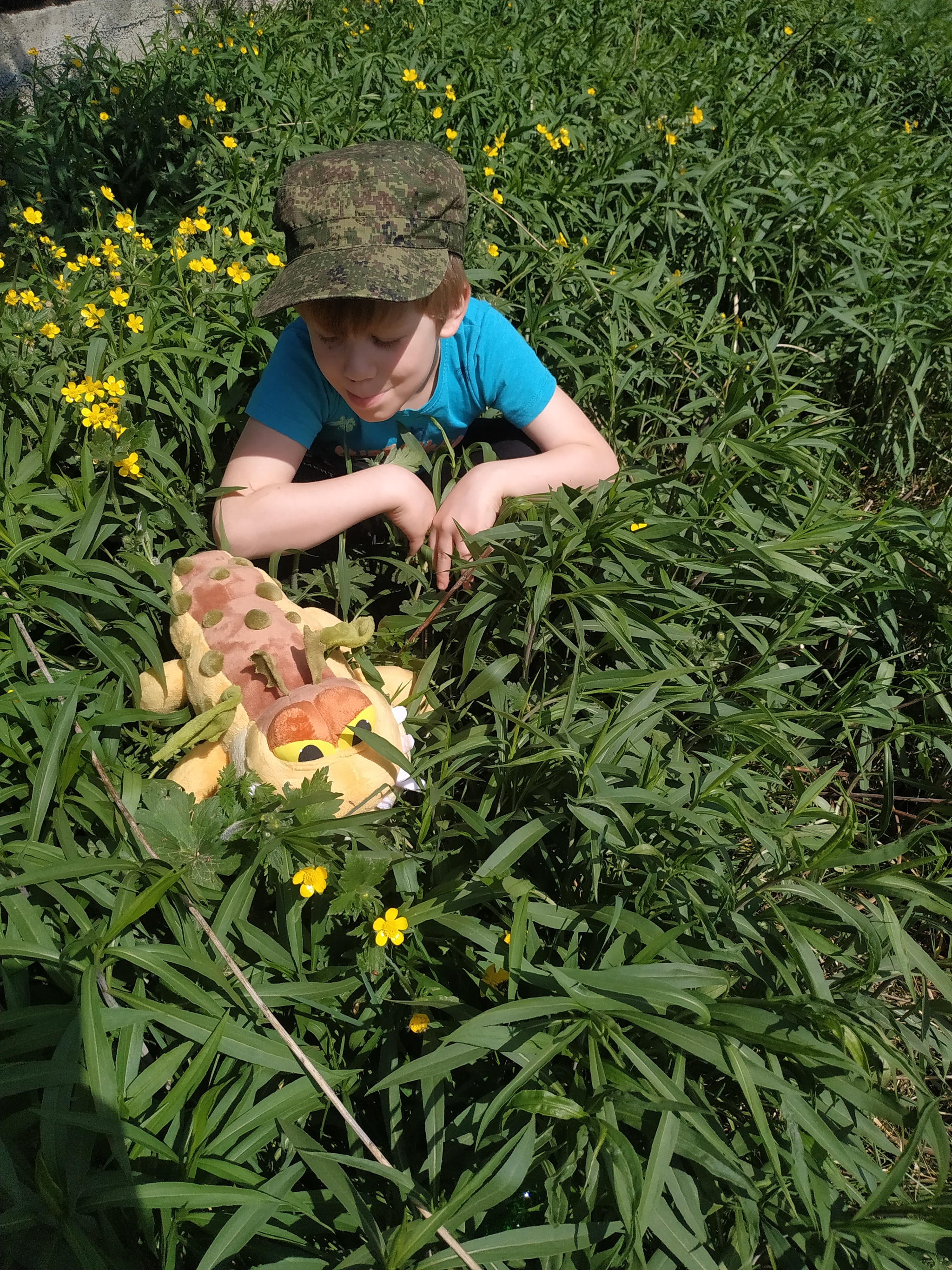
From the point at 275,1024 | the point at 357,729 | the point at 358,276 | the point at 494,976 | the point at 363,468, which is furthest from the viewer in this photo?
the point at 363,468

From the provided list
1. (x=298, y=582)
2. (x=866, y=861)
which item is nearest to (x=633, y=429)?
(x=298, y=582)

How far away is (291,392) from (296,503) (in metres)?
0.31

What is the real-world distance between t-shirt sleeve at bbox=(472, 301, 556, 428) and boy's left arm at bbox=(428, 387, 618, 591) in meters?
0.04

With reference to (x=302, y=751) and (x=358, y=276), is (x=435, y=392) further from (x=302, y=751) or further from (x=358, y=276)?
(x=302, y=751)

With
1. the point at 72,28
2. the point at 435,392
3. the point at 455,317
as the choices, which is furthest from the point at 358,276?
the point at 72,28

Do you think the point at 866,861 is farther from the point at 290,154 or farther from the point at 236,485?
the point at 290,154

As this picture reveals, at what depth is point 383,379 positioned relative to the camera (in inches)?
79.0

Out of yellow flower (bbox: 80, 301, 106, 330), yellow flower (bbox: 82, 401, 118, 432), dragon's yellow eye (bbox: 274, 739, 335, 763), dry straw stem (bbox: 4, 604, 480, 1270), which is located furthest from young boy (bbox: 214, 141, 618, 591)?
dry straw stem (bbox: 4, 604, 480, 1270)

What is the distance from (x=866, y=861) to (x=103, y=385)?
6.20 ft

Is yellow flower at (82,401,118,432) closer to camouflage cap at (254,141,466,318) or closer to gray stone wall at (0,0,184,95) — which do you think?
camouflage cap at (254,141,466,318)

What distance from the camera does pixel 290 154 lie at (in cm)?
310

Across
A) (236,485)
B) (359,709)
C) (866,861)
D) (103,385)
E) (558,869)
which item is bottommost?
(558,869)

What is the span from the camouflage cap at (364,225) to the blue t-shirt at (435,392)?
0.82 feet

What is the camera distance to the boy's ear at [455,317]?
2.15 m
